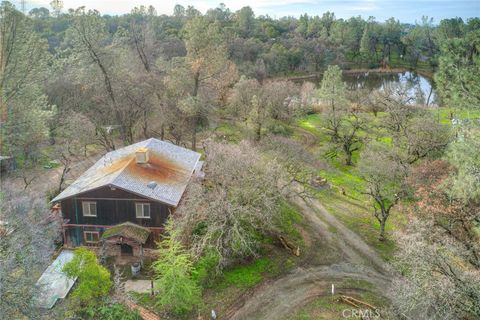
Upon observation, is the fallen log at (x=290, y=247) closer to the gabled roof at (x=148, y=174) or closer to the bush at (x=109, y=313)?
the gabled roof at (x=148, y=174)

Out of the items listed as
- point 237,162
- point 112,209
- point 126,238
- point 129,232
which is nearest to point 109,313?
point 126,238

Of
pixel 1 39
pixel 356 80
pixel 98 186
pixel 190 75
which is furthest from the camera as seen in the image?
pixel 356 80

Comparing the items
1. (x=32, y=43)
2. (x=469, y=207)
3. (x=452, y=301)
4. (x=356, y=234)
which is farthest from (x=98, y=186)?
(x=469, y=207)

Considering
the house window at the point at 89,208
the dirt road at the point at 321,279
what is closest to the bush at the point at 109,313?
the dirt road at the point at 321,279

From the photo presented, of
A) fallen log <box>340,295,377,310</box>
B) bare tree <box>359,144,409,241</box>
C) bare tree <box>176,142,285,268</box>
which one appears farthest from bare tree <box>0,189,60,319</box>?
bare tree <box>359,144,409,241</box>

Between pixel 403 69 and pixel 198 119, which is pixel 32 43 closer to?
pixel 198 119

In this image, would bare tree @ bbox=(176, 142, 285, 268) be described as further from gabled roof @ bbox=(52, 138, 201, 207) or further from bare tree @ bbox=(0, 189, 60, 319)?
bare tree @ bbox=(0, 189, 60, 319)
